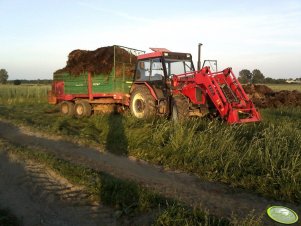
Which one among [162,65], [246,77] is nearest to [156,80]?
[162,65]

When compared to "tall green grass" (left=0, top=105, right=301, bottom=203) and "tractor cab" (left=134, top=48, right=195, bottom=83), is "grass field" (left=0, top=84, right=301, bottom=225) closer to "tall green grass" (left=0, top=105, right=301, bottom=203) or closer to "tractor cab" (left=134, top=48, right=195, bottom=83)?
"tall green grass" (left=0, top=105, right=301, bottom=203)

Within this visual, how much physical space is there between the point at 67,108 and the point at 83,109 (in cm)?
154

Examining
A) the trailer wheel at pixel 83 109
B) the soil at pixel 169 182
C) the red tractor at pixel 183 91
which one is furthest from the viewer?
the trailer wheel at pixel 83 109

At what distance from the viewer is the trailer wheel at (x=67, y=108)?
16.5 m

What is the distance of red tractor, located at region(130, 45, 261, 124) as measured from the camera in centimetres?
1092

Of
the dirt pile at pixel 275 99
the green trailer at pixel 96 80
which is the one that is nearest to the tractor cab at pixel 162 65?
the green trailer at pixel 96 80

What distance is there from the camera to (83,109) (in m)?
15.5

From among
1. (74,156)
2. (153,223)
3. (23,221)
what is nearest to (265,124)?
(74,156)

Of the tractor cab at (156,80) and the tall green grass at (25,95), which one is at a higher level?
the tractor cab at (156,80)

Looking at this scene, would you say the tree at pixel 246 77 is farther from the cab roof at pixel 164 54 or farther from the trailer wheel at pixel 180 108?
the trailer wheel at pixel 180 108

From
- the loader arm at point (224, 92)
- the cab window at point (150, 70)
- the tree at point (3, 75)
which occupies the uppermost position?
the tree at point (3, 75)

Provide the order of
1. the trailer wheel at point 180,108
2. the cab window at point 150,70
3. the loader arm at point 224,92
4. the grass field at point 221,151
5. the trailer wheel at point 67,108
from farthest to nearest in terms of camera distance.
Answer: the trailer wheel at point 67,108
the cab window at point 150,70
the trailer wheel at point 180,108
the loader arm at point 224,92
the grass field at point 221,151

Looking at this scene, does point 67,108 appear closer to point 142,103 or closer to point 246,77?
point 142,103

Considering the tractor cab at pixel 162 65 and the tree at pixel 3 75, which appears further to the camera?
the tree at pixel 3 75
